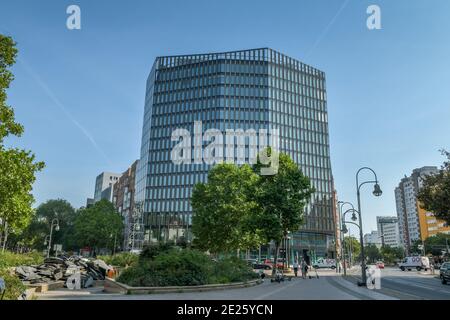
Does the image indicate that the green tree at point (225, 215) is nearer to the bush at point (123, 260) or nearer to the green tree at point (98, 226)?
the bush at point (123, 260)

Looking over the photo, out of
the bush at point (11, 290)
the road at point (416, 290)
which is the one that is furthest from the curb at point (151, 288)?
the road at point (416, 290)

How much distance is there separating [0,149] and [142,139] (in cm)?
9323

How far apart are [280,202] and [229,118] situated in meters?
63.7

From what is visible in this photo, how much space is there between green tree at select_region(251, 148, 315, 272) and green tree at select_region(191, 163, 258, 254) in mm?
7544

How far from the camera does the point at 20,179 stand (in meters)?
18.8

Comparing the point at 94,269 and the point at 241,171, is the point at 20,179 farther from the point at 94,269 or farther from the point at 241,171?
the point at 241,171

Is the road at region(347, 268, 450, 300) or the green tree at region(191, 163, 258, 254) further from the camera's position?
the green tree at region(191, 163, 258, 254)

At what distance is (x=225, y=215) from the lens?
138ft

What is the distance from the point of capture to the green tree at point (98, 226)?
7850 cm

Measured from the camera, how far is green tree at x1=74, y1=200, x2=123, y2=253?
7850 centimetres

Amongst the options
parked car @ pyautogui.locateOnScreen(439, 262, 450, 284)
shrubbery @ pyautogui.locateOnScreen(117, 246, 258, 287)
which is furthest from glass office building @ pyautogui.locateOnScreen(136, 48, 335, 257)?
shrubbery @ pyautogui.locateOnScreen(117, 246, 258, 287)

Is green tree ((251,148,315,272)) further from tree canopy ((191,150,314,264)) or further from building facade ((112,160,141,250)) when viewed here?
building facade ((112,160,141,250))
